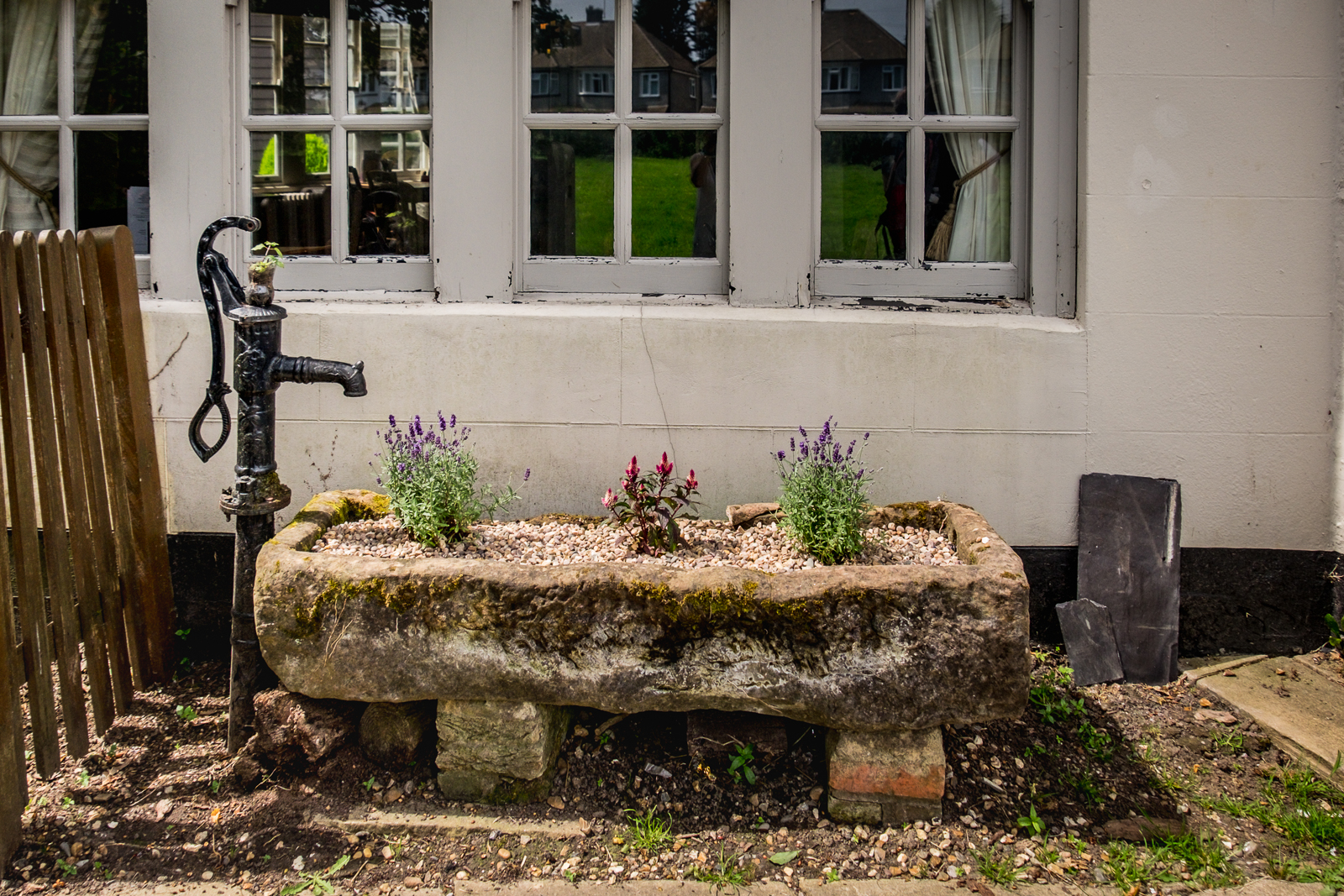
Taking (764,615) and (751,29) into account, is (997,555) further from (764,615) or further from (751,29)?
(751,29)

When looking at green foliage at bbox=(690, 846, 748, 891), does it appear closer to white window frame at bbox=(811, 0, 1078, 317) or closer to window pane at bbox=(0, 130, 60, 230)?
white window frame at bbox=(811, 0, 1078, 317)

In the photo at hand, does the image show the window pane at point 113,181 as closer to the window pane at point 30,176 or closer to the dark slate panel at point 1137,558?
the window pane at point 30,176

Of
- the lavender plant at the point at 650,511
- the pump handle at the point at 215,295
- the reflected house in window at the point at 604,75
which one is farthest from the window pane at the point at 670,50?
the pump handle at the point at 215,295

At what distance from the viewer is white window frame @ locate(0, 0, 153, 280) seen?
4.07 metres

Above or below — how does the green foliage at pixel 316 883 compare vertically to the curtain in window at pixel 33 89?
below

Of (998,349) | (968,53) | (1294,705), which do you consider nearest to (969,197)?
(968,53)

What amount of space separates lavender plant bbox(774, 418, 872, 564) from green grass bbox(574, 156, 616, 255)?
49.9 inches

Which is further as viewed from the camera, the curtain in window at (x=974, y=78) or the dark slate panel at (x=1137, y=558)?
the curtain in window at (x=974, y=78)

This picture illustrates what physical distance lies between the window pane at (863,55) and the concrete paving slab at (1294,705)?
2628 mm

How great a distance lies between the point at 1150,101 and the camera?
3748 millimetres

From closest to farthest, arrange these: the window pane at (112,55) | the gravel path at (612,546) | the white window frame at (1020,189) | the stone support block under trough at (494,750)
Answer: the stone support block under trough at (494,750) → the gravel path at (612,546) → the white window frame at (1020,189) → the window pane at (112,55)

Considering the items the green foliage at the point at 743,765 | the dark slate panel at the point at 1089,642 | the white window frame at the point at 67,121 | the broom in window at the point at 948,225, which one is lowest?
the green foliage at the point at 743,765

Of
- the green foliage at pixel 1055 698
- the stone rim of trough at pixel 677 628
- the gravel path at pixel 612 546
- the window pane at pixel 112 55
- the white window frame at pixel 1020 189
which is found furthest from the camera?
the window pane at pixel 112 55

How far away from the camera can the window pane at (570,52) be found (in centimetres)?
396
